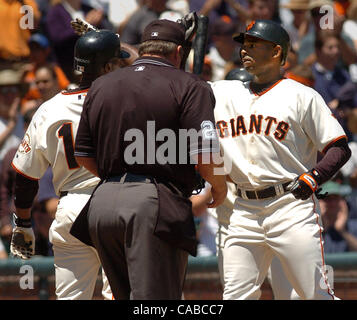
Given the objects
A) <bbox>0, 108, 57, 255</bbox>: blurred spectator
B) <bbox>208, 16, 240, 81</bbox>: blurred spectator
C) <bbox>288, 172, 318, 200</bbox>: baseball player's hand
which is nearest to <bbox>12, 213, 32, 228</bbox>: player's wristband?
<bbox>288, 172, 318, 200</bbox>: baseball player's hand

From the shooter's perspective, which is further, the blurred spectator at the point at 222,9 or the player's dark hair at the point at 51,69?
the blurred spectator at the point at 222,9

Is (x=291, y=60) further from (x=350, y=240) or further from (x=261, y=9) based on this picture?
(x=350, y=240)

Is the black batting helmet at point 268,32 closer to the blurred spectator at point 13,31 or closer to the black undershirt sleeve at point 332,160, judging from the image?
the black undershirt sleeve at point 332,160

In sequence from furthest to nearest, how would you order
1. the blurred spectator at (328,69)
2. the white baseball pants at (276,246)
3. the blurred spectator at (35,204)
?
the blurred spectator at (328,69) < the blurred spectator at (35,204) < the white baseball pants at (276,246)

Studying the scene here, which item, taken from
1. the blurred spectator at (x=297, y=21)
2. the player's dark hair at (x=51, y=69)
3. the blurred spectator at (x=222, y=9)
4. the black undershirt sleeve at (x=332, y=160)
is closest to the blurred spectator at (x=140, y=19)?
the blurred spectator at (x=222, y=9)

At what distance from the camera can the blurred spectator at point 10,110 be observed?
30.3 feet

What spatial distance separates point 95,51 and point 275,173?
1425 mm

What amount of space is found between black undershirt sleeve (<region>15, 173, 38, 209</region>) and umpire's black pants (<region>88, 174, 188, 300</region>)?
1.26 metres

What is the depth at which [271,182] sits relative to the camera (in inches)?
219

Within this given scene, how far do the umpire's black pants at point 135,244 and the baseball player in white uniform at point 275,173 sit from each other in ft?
3.55

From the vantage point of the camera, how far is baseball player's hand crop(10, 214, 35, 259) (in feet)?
19.1

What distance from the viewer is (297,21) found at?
10555 mm

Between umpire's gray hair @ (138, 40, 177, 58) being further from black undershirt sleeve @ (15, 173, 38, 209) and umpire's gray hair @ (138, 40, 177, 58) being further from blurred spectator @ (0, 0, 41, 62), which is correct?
blurred spectator @ (0, 0, 41, 62)
